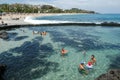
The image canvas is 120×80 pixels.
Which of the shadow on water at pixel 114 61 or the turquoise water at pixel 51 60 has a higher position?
the shadow on water at pixel 114 61

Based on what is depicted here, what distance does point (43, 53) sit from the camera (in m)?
27.8


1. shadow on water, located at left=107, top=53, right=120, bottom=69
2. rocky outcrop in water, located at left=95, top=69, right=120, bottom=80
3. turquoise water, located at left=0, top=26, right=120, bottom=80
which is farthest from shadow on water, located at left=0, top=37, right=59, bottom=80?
rocky outcrop in water, located at left=95, top=69, right=120, bottom=80

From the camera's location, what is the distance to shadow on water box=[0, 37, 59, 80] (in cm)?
1948

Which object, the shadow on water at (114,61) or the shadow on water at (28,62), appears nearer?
the shadow on water at (28,62)

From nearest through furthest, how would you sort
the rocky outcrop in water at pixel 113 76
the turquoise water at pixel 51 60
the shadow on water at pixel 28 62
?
the rocky outcrop in water at pixel 113 76 → the turquoise water at pixel 51 60 → the shadow on water at pixel 28 62

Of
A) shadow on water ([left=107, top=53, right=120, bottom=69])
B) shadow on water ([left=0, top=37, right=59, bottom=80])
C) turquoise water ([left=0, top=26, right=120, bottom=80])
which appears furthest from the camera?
shadow on water ([left=107, top=53, right=120, bottom=69])

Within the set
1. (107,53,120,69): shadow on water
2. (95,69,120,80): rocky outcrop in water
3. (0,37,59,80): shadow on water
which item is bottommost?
(0,37,59,80): shadow on water

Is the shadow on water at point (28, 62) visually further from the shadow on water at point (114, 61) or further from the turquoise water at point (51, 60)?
the shadow on water at point (114, 61)

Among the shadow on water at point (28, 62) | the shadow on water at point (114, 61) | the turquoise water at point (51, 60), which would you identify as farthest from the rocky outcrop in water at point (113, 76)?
the shadow on water at point (28, 62)

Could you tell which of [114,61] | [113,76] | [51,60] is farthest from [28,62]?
[113,76]

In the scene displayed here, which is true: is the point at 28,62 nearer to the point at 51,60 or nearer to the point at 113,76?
the point at 51,60

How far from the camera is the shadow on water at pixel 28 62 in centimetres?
1948

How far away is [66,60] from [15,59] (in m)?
6.81

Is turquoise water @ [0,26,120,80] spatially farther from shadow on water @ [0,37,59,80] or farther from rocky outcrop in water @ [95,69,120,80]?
rocky outcrop in water @ [95,69,120,80]
